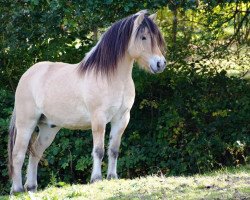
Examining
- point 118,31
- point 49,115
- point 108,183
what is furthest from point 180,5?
point 108,183

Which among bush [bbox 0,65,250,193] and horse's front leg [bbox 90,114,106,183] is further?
bush [bbox 0,65,250,193]

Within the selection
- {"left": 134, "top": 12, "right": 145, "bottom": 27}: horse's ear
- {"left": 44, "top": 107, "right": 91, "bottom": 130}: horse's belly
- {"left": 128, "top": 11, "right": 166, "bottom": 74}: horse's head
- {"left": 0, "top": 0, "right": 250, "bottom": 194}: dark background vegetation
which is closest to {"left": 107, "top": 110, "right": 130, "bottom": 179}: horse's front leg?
{"left": 44, "top": 107, "right": 91, "bottom": 130}: horse's belly

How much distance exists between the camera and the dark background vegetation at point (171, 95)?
10.6 metres

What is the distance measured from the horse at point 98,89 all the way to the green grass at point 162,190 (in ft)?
2.32

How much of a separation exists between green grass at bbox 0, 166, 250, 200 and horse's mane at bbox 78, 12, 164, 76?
1376mm

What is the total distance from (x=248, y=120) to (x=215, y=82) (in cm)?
98

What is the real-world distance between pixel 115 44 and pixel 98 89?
572mm

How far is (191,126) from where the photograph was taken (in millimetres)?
11109

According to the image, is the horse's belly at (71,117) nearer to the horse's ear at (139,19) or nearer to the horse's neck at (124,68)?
the horse's neck at (124,68)

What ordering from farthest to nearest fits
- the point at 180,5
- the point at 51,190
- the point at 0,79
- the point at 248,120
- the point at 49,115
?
the point at 0,79, the point at 248,120, the point at 180,5, the point at 49,115, the point at 51,190

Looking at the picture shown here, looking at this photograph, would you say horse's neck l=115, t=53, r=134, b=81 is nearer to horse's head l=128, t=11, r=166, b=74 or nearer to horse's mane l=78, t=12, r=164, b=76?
horse's mane l=78, t=12, r=164, b=76

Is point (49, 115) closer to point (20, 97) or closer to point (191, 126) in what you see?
point (20, 97)

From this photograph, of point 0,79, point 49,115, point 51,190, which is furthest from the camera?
point 0,79

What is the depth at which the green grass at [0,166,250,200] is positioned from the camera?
5.71 metres
